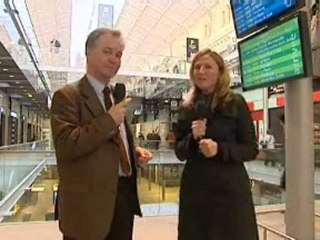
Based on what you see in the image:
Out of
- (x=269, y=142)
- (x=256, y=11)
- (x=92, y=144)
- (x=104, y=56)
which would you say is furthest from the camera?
(x=269, y=142)

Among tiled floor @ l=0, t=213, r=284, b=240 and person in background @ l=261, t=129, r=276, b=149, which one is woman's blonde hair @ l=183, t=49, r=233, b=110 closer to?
tiled floor @ l=0, t=213, r=284, b=240

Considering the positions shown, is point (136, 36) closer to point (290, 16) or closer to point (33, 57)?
point (33, 57)

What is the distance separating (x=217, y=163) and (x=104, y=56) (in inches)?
30.1

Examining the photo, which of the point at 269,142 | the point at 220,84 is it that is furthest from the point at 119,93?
the point at 269,142

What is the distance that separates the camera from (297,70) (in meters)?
2.57

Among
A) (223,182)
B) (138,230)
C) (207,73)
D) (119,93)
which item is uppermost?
(207,73)

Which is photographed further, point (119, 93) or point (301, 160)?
point (301, 160)

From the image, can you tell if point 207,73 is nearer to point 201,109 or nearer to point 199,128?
point 201,109

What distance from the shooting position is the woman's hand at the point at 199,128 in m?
1.83

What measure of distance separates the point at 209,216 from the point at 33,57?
13719mm

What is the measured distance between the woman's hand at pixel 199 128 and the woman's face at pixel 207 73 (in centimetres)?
19

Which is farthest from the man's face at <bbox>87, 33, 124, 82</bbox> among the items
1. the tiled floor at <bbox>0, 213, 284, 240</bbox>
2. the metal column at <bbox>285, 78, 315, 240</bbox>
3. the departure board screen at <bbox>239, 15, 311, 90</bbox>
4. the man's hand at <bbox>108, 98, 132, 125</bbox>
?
the tiled floor at <bbox>0, 213, 284, 240</bbox>

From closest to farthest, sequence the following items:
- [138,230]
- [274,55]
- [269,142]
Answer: [274,55] → [138,230] → [269,142]

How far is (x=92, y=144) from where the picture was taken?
4.59 ft
